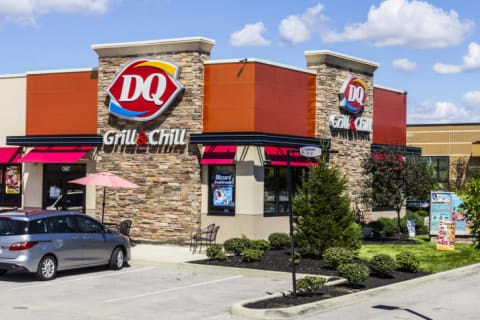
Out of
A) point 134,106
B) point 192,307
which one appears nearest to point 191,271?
point 192,307

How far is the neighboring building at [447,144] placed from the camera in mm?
59719

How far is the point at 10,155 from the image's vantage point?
2959cm

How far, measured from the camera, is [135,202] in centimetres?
2681

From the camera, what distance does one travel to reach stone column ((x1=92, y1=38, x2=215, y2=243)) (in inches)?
1017

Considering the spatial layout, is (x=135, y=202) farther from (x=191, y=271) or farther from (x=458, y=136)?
(x=458, y=136)

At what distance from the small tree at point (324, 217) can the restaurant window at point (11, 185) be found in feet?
46.7

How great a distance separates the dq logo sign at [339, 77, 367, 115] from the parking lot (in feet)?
42.9

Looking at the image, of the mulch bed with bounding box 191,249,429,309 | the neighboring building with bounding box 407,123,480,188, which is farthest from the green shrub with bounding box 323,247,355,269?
the neighboring building with bounding box 407,123,480,188

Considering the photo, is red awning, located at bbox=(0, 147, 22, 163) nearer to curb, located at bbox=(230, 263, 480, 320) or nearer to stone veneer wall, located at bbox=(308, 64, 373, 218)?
stone veneer wall, located at bbox=(308, 64, 373, 218)

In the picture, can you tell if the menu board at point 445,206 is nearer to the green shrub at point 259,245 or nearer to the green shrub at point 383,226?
the green shrub at point 383,226

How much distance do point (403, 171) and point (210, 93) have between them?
29.3ft

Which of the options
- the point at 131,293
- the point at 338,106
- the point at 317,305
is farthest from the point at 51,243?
the point at 338,106

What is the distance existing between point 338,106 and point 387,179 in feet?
13.3

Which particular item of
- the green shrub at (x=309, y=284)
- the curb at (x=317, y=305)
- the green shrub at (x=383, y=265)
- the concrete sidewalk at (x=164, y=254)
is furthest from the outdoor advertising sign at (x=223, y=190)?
the green shrub at (x=309, y=284)
